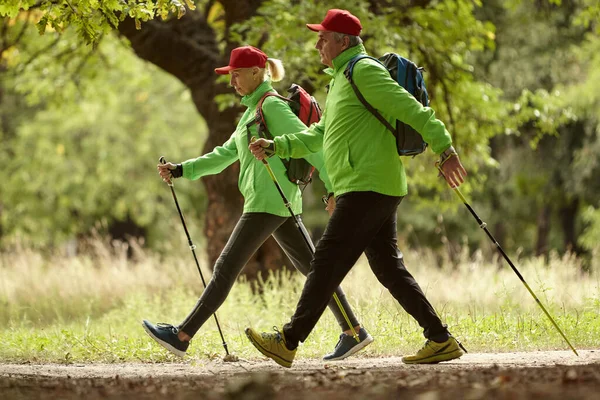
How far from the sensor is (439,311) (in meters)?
9.12

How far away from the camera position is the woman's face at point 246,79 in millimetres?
7363

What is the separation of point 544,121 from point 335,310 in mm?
6797

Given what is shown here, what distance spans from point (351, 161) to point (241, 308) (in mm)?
4305

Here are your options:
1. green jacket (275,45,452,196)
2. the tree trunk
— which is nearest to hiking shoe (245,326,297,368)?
green jacket (275,45,452,196)

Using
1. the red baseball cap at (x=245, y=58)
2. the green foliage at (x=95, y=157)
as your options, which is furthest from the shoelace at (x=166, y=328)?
the green foliage at (x=95, y=157)

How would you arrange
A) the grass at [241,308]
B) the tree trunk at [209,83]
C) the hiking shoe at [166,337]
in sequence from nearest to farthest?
the hiking shoe at [166,337]
the grass at [241,308]
the tree trunk at [209,83]

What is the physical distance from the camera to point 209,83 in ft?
41.3

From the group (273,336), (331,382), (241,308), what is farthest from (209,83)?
(331,382)

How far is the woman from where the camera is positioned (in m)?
7.16

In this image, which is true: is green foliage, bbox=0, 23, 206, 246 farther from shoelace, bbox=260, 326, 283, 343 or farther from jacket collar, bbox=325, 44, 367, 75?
shoelace, bbox=260, 326, 283, 343

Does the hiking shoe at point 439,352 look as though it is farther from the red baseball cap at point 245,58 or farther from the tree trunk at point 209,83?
the tree trunk at point 209,83

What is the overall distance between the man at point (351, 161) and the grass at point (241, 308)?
1.54m

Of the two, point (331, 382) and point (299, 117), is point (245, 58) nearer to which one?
point (299, 117)

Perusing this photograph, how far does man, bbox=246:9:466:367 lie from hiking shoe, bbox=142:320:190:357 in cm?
73
